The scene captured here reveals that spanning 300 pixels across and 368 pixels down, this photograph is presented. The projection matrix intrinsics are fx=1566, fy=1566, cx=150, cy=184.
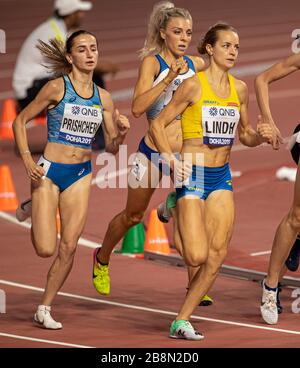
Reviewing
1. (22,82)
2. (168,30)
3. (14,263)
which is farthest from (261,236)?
(22,82)

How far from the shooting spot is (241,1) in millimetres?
38344

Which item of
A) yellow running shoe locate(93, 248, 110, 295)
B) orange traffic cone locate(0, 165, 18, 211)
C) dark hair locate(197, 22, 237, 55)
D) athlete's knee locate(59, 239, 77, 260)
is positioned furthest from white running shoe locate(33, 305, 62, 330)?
orange traffic cone locate(0, 165, 18, 211)

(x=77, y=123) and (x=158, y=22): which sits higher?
(x=158, y=22)

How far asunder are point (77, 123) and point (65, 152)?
0.30m

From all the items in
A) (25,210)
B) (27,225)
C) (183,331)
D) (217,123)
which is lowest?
(27,225)

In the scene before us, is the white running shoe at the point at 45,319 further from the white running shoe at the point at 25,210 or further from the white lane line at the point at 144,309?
the white lane line at the point at 144,309

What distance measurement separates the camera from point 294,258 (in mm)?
14500

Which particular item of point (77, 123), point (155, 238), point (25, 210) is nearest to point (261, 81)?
point (77, 123)

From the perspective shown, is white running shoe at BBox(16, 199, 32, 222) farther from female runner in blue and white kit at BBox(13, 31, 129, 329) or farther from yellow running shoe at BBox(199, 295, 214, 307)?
yellow running shoe at BBox(199, 295, 214, 307)

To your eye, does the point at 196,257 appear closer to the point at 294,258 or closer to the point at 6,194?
the point at 294,258

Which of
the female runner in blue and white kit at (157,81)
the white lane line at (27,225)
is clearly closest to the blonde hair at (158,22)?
the female runner in blue and white kit at (157,81)

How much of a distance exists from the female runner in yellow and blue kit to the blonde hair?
923 mm

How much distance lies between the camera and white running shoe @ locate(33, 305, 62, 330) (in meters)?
13.4

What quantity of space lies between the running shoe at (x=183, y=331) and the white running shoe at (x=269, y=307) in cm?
85
